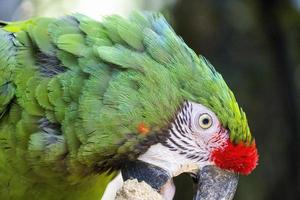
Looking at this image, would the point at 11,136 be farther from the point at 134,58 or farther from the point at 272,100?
the point at 272,100

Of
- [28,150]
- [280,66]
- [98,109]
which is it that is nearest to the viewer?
[98,109]

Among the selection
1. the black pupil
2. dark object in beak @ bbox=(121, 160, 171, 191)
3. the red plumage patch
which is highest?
the black pupil

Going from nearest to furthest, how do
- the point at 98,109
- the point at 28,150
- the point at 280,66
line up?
the point at 98,109 → the point at 28,150 → the point at 280,66

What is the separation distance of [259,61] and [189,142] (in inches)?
95.5

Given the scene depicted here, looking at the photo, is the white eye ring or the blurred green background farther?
the blurred green background

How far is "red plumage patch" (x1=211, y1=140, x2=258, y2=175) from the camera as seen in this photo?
1.63m

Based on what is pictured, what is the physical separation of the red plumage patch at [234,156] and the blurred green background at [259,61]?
7.15 feet

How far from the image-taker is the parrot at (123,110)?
5.22 feet

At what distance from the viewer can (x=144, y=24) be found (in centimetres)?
172

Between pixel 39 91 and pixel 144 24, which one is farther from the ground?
pixel 144 24

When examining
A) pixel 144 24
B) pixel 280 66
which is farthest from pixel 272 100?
pixel 144 24

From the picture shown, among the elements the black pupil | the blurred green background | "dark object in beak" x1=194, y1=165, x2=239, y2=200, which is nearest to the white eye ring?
the black pupil

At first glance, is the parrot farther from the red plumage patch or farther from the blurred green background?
the blurred green background

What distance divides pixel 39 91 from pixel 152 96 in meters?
0.31
